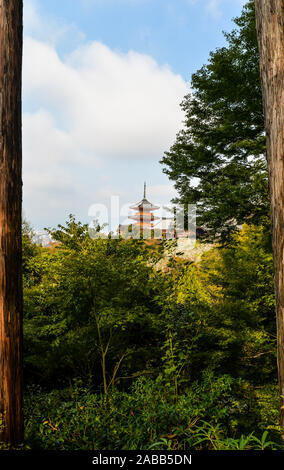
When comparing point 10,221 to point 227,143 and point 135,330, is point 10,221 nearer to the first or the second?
point 135,330

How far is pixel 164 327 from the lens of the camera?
5418 mm

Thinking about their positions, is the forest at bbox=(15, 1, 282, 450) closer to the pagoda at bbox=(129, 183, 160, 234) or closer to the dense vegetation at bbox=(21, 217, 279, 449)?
the dense vegetation at bbox=(21, 217, 279, 449)

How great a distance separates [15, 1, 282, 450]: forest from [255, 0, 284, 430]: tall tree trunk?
3.28 feet

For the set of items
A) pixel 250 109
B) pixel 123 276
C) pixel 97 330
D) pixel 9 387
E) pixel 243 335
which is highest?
pixel 250 109

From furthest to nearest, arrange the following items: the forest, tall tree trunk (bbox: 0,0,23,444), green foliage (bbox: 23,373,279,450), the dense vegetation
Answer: the dense vegetation < the forest < tall tree trunk (bbox: 0,0,23,444) < green foliage (bbox: 23,373,279,450)

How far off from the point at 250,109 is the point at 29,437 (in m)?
8.77

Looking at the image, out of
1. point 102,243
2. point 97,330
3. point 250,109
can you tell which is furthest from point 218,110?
point 97,330

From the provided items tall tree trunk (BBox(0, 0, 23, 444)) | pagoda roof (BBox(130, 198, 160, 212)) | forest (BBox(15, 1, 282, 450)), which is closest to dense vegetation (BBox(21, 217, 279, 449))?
forest (BBox(15, 1, 282, 450))

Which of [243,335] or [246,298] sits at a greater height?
[246,298]

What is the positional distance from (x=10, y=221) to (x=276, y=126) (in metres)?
2.16

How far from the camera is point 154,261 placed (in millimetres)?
5105

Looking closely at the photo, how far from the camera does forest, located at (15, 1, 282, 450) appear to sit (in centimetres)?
248
